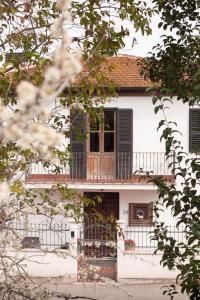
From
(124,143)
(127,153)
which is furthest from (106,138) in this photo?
(127,153)

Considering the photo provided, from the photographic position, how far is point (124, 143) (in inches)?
672

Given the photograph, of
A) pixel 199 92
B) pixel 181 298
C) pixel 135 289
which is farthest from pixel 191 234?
pixel 135 289

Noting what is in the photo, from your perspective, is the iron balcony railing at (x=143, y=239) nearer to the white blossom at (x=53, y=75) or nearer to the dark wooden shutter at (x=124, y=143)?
the dark wooden shutter at (x=124, y=143)

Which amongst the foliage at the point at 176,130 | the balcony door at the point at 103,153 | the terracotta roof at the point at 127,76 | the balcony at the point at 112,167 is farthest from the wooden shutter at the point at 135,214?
the foliage at the point at 176,130

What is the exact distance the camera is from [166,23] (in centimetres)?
626

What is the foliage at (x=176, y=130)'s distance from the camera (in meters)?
5.06

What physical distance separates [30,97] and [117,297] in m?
11.3

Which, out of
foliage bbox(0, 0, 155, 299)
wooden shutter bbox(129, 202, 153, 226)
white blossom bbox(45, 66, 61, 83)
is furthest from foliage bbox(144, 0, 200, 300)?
wooden shutter bbox(129, 202, 153, 226)

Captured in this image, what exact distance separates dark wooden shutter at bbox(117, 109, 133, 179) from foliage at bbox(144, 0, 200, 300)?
10.00m

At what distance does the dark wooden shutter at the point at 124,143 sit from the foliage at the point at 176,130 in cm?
1000

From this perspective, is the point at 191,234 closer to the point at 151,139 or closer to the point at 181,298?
the point at 181,298

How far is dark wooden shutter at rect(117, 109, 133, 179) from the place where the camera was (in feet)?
55.9

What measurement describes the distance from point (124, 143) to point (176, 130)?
38.4 feet

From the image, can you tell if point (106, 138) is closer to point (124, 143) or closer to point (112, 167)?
point (124, 143)
